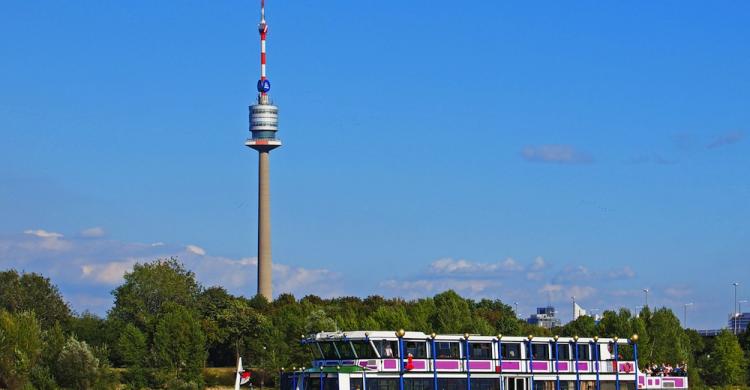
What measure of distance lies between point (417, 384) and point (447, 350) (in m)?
2.62

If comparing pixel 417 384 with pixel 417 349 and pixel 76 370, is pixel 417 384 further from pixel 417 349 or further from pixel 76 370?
pixel 76 370

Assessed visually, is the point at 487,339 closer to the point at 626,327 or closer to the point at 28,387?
the point at 28,387

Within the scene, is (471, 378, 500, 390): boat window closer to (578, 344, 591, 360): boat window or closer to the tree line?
(578, 344, 591, 360): boat window

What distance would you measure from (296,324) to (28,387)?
33559mm

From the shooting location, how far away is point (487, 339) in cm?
6334

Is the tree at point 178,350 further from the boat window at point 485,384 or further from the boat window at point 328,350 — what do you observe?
the boat window at point 485,384

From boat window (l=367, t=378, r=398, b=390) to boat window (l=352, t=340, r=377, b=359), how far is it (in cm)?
114

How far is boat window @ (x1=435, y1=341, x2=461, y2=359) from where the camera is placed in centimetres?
6219

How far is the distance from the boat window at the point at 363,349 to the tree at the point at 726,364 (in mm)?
84993

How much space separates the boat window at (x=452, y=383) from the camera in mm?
61969

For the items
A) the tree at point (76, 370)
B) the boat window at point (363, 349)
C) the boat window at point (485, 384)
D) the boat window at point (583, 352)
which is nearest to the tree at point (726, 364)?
the tree at point (76, 370)

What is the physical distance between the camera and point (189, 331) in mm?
120000

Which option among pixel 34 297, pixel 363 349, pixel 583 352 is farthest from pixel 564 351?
Answer: pixel 34 297

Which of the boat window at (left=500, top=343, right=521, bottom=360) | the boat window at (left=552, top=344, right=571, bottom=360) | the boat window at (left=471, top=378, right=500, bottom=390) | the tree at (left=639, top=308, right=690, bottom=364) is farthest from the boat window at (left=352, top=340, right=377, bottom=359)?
the tree at (left=639, top=308, right=690, bottom=364)
